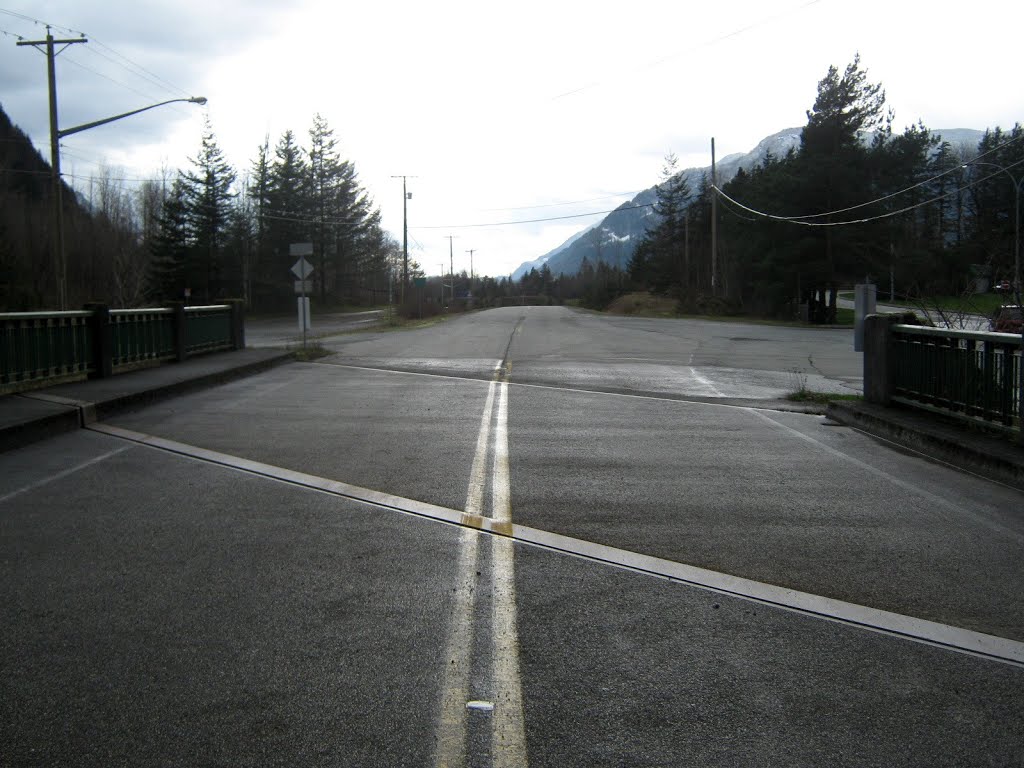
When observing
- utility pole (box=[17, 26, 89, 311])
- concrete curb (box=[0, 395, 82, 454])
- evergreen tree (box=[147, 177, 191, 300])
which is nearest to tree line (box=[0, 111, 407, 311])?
evergreen tree (box=[147, 177, 191, 300])

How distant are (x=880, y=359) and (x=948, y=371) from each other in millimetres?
1862

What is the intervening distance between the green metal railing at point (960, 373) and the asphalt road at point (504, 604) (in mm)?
1069

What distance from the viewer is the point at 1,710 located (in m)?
3.50

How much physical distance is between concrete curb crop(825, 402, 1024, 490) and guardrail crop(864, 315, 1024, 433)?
19 centimetres

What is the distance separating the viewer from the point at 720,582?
5.17m

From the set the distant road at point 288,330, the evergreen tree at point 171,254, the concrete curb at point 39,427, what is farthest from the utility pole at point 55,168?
the evergreen tree at point 171,254

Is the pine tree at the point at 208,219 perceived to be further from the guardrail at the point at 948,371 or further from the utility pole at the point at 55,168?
the guardrail at the point at 948,371

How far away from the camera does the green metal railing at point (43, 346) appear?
40.7ft

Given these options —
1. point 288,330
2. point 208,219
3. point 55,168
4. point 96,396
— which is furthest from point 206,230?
point 96,396

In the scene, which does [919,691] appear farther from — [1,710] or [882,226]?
[882,226]

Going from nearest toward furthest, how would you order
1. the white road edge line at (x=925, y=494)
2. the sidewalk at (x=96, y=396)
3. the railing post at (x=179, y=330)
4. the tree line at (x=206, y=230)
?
the white road edge line at (x=925, y=494), the sidewalk at (x=96, y=396), the railing post at (x=179, y=330), the tree line at (x=206, y=230)

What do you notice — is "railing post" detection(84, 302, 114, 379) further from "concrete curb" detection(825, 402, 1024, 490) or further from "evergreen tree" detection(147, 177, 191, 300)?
"evergreen tree" detection(147, 177, 191, 300)

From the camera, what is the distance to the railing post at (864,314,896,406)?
40.1 ft

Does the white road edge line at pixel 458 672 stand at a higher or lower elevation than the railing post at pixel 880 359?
lower
